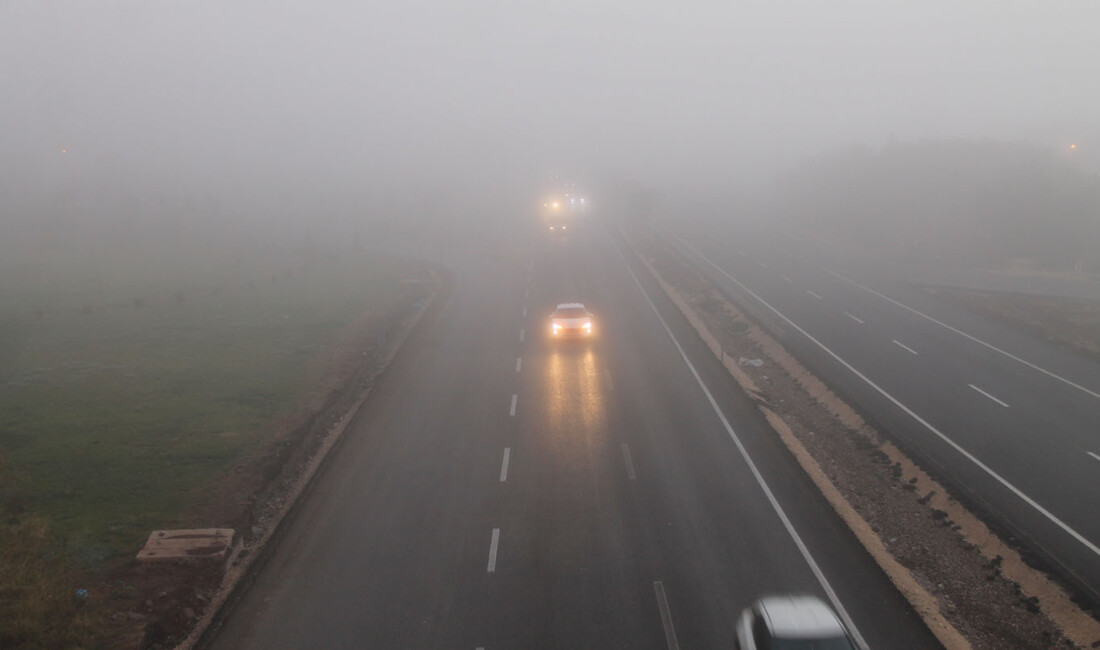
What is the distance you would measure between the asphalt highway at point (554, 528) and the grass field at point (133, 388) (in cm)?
276

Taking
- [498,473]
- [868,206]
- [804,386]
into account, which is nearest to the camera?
[498,473]

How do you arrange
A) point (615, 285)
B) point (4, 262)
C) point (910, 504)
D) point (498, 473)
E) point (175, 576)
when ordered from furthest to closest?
point (4, 262) → point (615, 285) → point (498, 473) → point (910, 504) → point (175, 576)

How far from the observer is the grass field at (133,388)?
12062mm

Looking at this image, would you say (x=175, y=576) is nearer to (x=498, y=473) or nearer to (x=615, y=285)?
(x=498, y=473)

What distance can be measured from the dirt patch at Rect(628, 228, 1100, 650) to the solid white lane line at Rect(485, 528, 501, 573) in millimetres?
6437

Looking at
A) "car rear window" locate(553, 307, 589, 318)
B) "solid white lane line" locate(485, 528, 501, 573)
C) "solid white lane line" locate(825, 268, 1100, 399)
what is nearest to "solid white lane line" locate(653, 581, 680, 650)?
"solid white lane line" locate(485, 528, 501, 573)

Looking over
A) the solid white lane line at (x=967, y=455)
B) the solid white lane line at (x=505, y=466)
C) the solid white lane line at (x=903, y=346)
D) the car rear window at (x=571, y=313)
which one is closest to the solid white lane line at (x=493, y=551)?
the solid white lane line at (x=505, y=466)

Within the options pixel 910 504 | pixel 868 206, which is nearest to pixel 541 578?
pixel 910 504

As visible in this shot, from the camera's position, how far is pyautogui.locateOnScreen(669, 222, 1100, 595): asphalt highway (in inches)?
534

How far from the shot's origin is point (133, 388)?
20.0 metres

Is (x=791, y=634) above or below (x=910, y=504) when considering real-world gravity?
above

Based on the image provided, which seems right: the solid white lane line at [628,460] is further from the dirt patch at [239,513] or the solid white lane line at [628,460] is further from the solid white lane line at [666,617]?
the dirt patch at [239,513]

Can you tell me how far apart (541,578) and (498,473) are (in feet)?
13.8

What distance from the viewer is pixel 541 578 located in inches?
429
